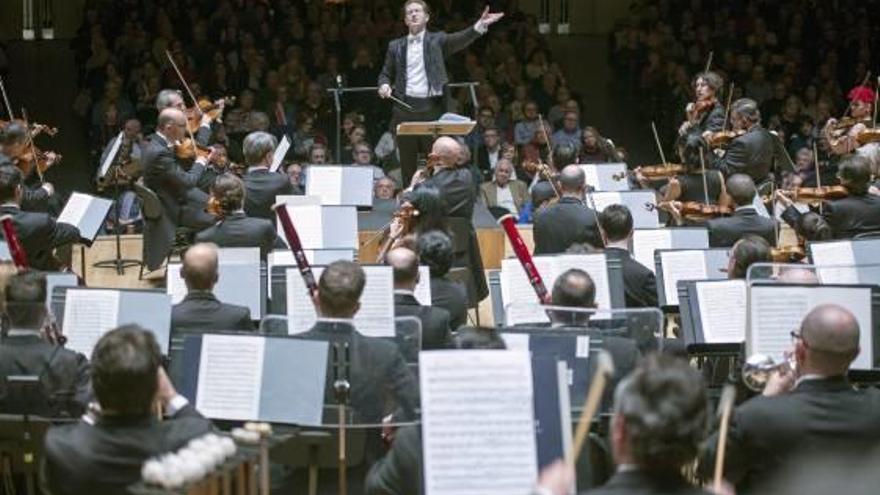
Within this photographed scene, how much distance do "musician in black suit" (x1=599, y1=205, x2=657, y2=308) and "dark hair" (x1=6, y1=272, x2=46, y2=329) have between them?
122 inches

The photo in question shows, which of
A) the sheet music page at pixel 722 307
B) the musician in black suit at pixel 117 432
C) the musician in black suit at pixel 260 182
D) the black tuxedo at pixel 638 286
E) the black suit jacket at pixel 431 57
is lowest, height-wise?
the musician in black suit at pixel 117 432

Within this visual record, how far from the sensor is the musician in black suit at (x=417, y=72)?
11.3m

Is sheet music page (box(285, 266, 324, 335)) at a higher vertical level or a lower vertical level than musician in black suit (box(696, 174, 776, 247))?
lower

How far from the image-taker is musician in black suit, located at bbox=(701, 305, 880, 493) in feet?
14.8

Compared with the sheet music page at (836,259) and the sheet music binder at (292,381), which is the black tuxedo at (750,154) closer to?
the sheet music page at (836,259)

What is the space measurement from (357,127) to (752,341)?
8190 millimetres

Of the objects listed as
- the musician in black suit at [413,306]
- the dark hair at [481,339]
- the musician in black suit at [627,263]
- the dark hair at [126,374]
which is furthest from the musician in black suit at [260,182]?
the dark hair at [126,374]

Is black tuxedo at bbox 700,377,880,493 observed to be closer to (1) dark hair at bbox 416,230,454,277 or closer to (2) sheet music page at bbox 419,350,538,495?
(2) sheet music page at bbox 419,350,538,495

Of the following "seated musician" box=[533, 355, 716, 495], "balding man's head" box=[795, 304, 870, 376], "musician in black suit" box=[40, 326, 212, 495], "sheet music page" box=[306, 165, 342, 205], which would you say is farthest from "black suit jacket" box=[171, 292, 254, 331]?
"sheet music page" box=[306, 165, 342, 205]

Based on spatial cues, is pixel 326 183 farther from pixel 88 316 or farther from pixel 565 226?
pixel 88 316

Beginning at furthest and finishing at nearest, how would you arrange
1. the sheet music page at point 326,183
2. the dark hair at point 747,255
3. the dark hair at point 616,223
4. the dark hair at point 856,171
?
the sheet music page at point 326,183 → the dark hair at point 856,171 → the dark hair at point 616,223 → the dark hair at point 747,255

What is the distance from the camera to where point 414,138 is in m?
11.4

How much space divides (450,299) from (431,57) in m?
4.64

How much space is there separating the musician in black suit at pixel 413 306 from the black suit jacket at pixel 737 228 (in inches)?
103
